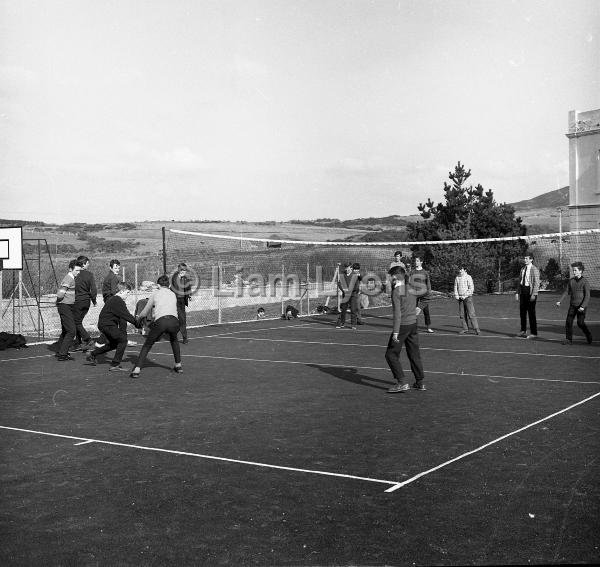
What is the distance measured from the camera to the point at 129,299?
3825 centimetres

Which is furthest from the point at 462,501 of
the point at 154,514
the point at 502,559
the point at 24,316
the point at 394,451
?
the point at 24,316

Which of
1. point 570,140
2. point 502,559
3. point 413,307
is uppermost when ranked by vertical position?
point 570,140

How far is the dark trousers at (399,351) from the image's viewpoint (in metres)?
12.1

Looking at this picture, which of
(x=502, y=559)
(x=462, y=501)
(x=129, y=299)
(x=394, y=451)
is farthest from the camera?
(x=129, y=299)

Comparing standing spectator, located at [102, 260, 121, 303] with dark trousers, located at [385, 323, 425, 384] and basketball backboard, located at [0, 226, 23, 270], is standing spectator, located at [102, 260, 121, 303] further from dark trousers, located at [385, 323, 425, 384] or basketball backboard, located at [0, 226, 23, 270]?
dark trousers, located at [385, 323, 425, 384]

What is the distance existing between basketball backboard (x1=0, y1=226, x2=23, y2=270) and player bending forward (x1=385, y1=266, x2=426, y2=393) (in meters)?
13.0

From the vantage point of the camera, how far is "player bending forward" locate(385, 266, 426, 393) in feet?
Result: 39.4

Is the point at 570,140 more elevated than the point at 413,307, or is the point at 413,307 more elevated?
the point at 570,140

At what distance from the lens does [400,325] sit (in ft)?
39.9

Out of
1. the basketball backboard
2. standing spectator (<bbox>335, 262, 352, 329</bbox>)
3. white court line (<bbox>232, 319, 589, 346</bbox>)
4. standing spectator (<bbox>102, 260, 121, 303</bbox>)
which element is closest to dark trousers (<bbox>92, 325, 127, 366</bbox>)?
standing spectator (<bbox>102, 260, 121, 303</bbox>)

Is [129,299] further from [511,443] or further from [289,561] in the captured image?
[289,561]

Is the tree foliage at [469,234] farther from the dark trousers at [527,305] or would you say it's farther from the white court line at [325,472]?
the white court line at [325,472]

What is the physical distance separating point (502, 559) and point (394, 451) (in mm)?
3143

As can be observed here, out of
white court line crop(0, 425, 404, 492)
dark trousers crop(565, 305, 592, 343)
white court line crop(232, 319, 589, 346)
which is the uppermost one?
dark trousers crop(565, 305, 592, 343)
